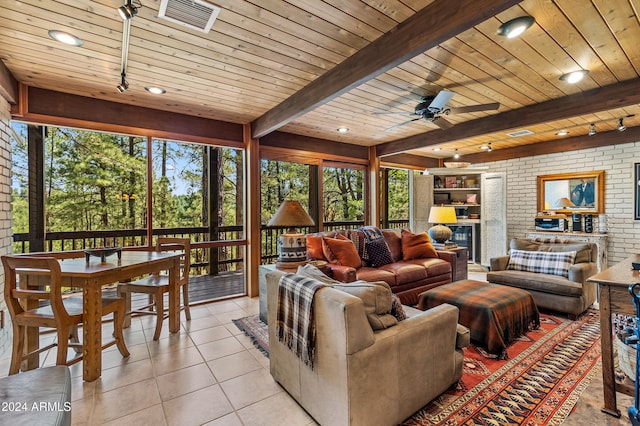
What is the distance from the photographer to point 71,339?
2768 mm

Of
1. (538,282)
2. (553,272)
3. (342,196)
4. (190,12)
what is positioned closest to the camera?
(190,12)

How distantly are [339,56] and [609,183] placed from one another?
539 cm

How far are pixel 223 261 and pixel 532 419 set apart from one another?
4087 millimetres

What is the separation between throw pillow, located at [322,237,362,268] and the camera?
3619 millimetres

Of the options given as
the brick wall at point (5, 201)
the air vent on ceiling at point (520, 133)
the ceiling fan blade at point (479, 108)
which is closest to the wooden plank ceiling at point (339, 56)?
the ceiling fan blade at point (479, 108)

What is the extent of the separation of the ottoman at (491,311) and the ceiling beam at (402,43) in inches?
83.5

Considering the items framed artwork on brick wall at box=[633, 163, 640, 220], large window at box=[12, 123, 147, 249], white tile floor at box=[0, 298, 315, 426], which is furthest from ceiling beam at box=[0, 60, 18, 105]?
framed artwork on brick wall at box=[633, 163, 640, 220]

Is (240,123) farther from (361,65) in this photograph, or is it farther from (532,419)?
(532,419)

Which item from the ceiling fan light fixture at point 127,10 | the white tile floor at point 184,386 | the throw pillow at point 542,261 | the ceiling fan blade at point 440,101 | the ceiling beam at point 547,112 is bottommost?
the white tile floor at point 184,386

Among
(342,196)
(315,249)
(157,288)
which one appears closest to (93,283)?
(157,288)

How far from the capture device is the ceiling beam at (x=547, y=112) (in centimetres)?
305

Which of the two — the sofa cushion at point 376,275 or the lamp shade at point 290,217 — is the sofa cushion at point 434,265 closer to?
the sofa cushion at point 376,275

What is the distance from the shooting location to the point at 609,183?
504cm

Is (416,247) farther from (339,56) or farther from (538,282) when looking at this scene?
(339,56)
